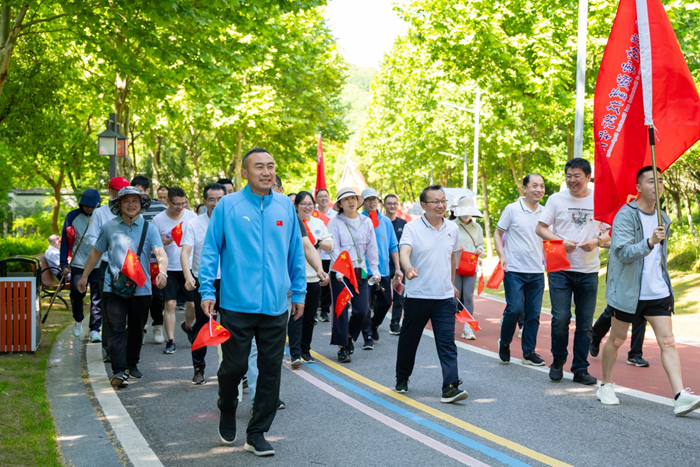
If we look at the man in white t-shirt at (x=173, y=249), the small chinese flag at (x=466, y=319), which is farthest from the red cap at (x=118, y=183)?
the small chinese flag at (x=466, y=319)

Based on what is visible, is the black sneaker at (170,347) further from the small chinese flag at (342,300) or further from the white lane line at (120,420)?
→ the small chinese flag at (342,300)

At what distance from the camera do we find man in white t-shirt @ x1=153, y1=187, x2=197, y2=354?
951 cm

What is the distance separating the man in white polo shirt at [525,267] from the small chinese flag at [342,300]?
5.80ft

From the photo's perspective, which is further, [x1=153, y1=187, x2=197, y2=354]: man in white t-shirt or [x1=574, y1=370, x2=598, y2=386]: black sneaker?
[x1=153, y1=187, x2=197, y2=354]: man in white t-shirt

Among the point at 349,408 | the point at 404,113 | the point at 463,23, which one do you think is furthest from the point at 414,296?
the point at 404,113

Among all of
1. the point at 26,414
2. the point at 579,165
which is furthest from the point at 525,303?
the point at 26,414

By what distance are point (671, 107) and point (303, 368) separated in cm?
456

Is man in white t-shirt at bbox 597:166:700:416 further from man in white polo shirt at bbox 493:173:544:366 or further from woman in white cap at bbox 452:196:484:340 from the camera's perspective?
woman in white cap at bbox 452:196:484:340

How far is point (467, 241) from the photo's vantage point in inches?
432

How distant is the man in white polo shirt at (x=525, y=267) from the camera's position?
27.9 feet

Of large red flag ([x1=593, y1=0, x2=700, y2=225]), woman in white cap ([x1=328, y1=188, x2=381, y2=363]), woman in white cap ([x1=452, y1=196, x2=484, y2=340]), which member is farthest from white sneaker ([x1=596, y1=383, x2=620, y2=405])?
woman in white cap ([x1=452, y1=196, x2=484, y2=340])

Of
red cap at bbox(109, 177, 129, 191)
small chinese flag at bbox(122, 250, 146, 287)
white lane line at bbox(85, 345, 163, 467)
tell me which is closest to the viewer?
white lane line at bbox(85, 345, 163, 467)

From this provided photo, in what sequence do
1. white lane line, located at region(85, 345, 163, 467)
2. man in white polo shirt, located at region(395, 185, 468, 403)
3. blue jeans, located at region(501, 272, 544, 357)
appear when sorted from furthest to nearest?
blue jeans, located at region(501, 272, 544, 357) < man in white polo shirt, located at region(395, 185, 468, 403) < white lane line, located at region(85, 345, 163, 467)

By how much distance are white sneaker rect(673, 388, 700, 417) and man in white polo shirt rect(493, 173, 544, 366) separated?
2259 millimetres
